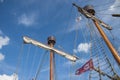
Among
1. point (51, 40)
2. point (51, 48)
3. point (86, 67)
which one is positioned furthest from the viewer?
point (51, 40)

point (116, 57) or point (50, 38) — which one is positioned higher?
point (50, 38)

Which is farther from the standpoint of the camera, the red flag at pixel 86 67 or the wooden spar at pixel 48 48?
the wooden spar at pixel 48 48

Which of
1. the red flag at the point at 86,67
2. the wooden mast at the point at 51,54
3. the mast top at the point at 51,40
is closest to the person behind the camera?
the red flag at the point at 86,67

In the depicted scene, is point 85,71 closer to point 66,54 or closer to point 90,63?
point 90,63

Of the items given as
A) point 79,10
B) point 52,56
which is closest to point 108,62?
point 79,10

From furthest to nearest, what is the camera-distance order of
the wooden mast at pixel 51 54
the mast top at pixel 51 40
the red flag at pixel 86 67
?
the mast top at pixel 51 40, the wooden mast at pixel 51 54, the red flag at pixel 86 67

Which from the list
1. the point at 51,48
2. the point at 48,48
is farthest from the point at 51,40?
the point at 48,48

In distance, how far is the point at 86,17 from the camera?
3011 cm

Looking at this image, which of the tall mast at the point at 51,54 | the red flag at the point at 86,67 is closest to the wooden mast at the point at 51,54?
the tall mast at the point at 51,54

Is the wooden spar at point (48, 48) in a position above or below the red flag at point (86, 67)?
above

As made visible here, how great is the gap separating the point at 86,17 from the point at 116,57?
11.2 metres

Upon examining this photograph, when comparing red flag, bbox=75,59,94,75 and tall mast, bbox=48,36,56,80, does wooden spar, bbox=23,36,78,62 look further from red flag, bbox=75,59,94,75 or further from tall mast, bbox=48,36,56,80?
red flag, bbox=75,59,94,75

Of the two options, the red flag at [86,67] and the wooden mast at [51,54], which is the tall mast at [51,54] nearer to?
the wooden mast at [51,54]

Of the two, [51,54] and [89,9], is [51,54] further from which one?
[89,9]
